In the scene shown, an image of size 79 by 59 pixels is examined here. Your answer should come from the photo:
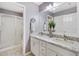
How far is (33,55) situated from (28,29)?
1.57 ft

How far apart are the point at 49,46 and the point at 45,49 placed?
0.11m

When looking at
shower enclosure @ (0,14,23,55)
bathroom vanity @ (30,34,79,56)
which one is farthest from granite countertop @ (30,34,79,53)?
shower enclosure @ (0,14,23,55)

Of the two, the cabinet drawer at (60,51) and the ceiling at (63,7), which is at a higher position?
the ceiling at (63,7)

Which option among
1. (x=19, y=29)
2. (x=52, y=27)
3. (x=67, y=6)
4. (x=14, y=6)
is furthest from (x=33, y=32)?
(x=67, y=6)

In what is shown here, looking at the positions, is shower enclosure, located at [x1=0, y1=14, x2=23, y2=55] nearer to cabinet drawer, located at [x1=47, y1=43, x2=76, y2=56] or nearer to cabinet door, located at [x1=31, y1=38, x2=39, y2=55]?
cabinet door, located at [x1=31, y1=38, x2=39, y2=55]

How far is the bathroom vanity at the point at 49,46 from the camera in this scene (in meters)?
1.29

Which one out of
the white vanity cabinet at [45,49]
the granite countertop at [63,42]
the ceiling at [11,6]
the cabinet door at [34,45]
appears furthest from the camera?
the cabinet door at [34,45]

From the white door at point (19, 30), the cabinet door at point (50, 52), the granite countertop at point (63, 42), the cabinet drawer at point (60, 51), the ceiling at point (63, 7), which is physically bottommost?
the cabinet door at point (50, 52)

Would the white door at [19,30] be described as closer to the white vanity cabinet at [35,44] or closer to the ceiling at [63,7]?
the white vanity cabinet at [35,44]

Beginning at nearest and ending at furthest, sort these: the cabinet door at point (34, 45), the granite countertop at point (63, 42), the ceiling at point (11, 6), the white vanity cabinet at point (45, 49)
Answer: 1. the granite countertop at point (63, 42)
2. the white vanity cabinet at point (45, 49)
3. the ceiling at point (11, 6)
4. the cabinet door at point (34, 45)

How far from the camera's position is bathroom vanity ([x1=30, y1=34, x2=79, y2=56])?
4.25 ft

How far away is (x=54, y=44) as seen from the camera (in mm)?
1396

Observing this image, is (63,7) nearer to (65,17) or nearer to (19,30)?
(65,17)

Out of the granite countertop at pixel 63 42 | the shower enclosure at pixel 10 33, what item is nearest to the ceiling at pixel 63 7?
the granite countertop at pixel 63 42
